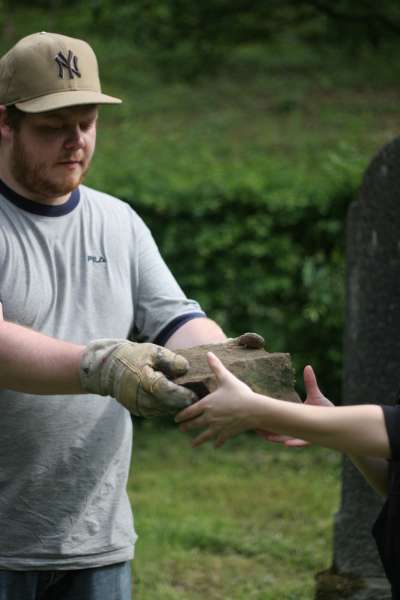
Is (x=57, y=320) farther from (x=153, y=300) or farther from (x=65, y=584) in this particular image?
(x=65, y=584)

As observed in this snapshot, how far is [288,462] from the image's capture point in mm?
7137

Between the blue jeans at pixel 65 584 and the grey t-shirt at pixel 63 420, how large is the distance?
33 millimetres

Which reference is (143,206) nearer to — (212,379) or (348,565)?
(348,565)

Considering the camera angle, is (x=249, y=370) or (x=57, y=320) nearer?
(x=249, y=370)

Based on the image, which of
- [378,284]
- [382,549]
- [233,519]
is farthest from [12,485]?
[233,519]

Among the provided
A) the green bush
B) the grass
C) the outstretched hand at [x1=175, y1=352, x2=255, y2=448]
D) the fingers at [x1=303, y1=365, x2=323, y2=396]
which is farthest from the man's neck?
the green bush

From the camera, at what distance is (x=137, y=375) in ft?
8.27

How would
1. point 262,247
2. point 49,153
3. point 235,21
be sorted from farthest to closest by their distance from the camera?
point 262,247 < point 235,21 < point 49,153

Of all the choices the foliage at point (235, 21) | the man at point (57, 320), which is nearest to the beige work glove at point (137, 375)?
the man at point (57, 320)

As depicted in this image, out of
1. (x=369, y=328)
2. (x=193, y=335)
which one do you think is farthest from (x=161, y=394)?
(x=369, y=328)

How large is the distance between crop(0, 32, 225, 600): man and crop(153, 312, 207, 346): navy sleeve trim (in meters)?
0.08

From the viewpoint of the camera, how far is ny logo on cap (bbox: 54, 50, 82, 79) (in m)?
2.98

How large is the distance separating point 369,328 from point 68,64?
1875 mm

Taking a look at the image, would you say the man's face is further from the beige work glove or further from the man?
the beige work glove
